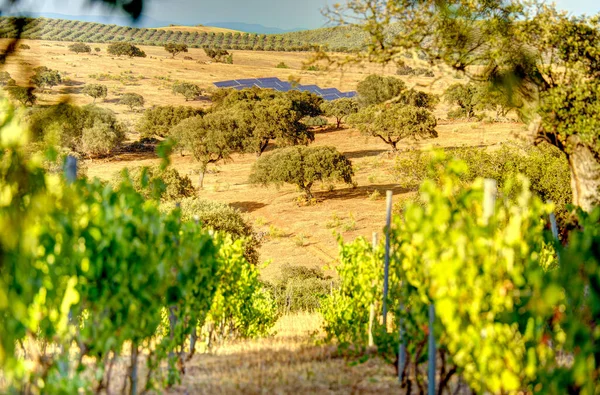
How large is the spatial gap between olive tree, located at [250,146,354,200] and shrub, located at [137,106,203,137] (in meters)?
21.6

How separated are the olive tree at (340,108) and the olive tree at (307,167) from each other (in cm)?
2824

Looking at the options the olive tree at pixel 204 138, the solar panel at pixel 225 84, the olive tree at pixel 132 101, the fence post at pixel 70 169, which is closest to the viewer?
the fence post at pixel 70 169

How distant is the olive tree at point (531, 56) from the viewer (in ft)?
33.1

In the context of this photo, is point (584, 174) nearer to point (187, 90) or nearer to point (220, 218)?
point (220, 218)

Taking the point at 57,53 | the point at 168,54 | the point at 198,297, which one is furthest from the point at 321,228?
the point at 168,54

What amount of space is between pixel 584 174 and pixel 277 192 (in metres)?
34.4

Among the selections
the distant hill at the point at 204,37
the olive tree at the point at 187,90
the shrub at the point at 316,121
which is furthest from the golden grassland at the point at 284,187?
the distant hill at the point at 204,37

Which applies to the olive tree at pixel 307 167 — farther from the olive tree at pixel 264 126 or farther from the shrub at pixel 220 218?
the shrub at pixel 220 218

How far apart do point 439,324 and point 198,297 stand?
3.71 m

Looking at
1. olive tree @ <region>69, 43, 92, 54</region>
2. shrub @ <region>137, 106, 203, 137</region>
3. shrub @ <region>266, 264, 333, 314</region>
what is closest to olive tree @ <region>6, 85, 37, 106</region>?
shrub @ <region>266, 264, 333, 314</region>

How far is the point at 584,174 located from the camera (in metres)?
10.2

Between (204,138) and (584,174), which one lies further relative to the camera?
(204,138)

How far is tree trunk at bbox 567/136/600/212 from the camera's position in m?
10.1

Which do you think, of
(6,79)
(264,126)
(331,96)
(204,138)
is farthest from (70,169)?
(331,96)
